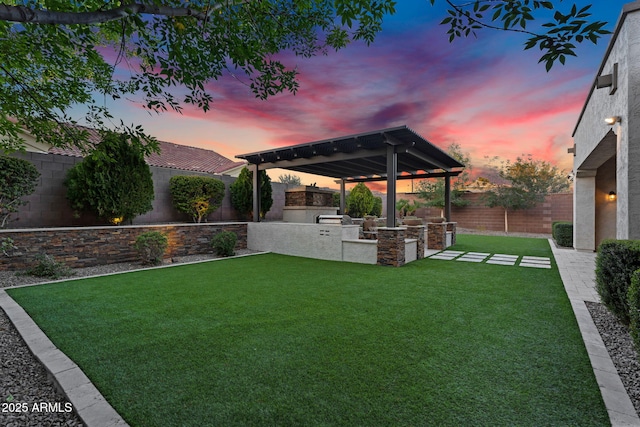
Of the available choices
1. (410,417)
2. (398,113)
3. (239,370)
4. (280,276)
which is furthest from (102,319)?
(398,113)

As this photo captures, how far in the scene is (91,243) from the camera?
25.0 ft

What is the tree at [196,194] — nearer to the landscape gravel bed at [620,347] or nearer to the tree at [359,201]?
the tree at [359,201]

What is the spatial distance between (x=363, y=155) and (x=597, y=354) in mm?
7034

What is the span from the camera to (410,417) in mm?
1946

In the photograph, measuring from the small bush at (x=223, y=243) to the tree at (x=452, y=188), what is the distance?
1434 centimetres

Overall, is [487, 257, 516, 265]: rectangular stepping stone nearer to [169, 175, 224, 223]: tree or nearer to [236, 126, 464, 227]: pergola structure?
[236, 126, 464, 227]: pergola structure

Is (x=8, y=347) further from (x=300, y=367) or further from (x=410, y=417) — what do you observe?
(x=410, y=417)

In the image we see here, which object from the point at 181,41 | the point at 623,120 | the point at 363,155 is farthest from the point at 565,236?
the point at 181,41

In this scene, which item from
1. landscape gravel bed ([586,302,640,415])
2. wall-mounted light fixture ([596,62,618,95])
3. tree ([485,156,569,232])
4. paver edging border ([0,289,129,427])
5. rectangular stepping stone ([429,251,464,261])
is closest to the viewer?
paver edging border ([0,289,129,427])

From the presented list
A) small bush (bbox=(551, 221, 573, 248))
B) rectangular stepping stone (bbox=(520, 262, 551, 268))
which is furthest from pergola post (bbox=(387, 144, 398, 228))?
small bush (bbox=(551, 221, 573, 248))

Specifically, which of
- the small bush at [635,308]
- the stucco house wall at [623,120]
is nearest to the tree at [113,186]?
the small bush at [635,308]

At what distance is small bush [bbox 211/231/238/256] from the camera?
9.53m

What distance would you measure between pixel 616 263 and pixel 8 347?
7.15 m

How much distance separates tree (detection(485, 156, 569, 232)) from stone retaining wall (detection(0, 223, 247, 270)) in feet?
55.6
